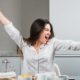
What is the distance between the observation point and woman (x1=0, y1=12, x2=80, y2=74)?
2420 millimetres

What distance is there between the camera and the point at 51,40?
2496mm

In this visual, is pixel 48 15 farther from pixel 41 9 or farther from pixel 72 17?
pixel 72 17

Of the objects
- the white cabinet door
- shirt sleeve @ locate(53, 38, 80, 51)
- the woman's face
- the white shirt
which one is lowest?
the white cabinet door

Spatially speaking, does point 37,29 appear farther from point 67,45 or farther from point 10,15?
point 10,15

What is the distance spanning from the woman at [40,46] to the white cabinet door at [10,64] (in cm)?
120

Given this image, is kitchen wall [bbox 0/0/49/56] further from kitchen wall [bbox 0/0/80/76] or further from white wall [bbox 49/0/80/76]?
white wall [bbox 49/0/80/76]

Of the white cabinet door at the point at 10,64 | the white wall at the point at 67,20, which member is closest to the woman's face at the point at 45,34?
the white wall at the point at 67,20

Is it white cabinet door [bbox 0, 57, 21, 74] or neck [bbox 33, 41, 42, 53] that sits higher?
neck [bbox 33, 41, 42, 53]

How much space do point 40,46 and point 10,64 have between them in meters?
1.33

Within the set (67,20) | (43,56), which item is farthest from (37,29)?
(67,20)

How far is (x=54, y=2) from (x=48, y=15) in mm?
328

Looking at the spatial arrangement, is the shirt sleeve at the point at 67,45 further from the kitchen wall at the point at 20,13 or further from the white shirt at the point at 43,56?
the kitchen wall at the point at 20,13

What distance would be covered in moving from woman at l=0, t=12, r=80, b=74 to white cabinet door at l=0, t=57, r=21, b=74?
120 centimetres

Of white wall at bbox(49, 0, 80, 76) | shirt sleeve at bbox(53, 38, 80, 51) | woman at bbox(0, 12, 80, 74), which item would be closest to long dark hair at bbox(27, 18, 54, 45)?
woman at bbox(0, 12, 80, 74)
